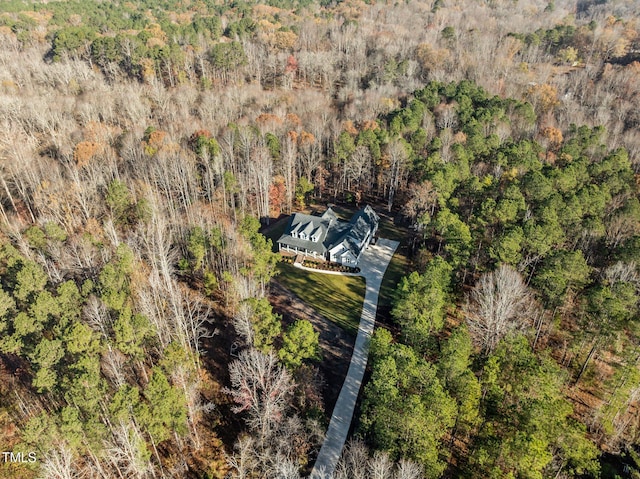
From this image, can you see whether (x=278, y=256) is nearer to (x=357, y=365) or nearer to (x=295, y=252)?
(x=295, y=252)

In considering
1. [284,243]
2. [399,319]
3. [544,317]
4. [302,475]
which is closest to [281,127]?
[284,243]

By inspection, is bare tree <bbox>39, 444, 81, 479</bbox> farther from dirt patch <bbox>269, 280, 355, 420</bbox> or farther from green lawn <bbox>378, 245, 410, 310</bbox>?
green lawn <bbox>378, 245, 410, 310</bbox>

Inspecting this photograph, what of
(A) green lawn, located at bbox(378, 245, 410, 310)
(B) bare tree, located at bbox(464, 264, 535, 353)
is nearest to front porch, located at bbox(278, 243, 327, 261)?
(A) green lawn, located at bbox(378, 245, 410, 310)

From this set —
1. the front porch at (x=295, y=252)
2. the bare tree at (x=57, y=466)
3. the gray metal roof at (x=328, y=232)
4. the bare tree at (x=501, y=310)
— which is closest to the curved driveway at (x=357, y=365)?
the gray metal roof at (x=328, y=232)

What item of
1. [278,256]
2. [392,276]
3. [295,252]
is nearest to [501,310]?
[392,276]

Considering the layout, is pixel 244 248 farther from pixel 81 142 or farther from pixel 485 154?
pixel 485 154

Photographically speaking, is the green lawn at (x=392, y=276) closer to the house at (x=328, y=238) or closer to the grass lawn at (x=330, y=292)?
the grass lawn at (x=330, y=292)

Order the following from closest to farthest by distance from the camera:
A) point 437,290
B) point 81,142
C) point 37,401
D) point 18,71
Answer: point 37,401, point 437,290, point 81,142, point 18,71
